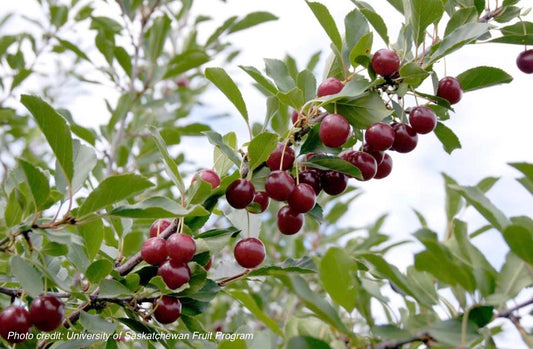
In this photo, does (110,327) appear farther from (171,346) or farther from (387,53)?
(387,53)

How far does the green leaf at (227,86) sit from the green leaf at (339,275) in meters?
0.61

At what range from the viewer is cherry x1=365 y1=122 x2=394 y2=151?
1348 mm

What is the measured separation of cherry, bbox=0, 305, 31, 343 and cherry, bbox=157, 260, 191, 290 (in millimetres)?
313

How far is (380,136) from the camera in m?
1.35

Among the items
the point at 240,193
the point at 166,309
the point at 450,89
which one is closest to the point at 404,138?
the point at 450,89

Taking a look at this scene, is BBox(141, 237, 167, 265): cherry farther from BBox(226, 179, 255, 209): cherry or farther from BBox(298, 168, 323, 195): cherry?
BBox(298, 168, 323, 195): cherry

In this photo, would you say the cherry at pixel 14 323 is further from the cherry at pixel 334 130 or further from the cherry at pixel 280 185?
the cherry at pixel 334 130

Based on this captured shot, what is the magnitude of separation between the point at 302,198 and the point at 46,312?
0.65 m

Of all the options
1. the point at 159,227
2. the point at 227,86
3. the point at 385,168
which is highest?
the point at 227,86

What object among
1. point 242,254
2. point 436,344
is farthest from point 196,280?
point 436,344

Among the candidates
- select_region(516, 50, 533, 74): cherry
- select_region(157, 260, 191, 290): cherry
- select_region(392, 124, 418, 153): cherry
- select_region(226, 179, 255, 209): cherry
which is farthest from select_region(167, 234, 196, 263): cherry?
select_region(516, 50, 533, 74): cherry

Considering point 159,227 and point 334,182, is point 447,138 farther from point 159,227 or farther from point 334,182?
point 159,227

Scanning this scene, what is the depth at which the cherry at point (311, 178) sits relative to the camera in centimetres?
145

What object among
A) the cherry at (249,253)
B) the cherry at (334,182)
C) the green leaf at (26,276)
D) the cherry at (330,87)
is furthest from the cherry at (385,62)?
→ the green leaf at (26,276)
